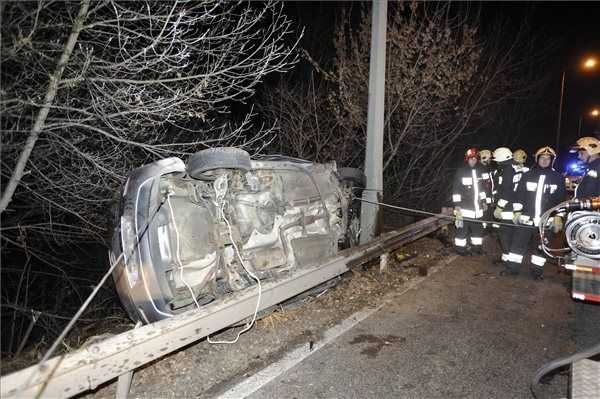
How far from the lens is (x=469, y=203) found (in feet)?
22.9

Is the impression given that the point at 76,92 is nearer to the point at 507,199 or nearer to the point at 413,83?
the point at 507,199

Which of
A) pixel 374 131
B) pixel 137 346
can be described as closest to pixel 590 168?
pixel 374 131

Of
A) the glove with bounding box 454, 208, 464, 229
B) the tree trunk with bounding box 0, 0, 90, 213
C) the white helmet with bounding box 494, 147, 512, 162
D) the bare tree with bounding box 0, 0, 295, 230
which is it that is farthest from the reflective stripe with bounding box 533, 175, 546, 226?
the tree trunk with bounding box 0, 0, 90, 213

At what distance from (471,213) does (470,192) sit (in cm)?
35

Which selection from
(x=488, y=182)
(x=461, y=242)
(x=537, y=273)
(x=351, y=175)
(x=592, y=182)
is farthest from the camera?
(x=488, y=182)

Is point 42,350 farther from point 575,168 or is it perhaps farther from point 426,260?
point 575,168

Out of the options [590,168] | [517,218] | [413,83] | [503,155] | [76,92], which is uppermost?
[413,83]

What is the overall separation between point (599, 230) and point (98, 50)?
4965 mm

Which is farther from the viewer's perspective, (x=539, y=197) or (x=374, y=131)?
(x=374, y=131)

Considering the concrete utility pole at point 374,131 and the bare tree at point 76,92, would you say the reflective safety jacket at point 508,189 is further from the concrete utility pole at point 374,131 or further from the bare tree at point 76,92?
the bare tree at point 76,92

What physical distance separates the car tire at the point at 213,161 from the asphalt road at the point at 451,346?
5.84 feet

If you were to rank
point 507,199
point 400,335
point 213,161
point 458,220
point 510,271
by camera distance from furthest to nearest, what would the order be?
point 458,220 < point 507,199 < point 510,271 < point 400,335 < point 213,161

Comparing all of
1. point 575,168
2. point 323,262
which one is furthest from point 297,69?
point 323,262

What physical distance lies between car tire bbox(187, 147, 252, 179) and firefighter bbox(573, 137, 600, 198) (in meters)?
4.62
